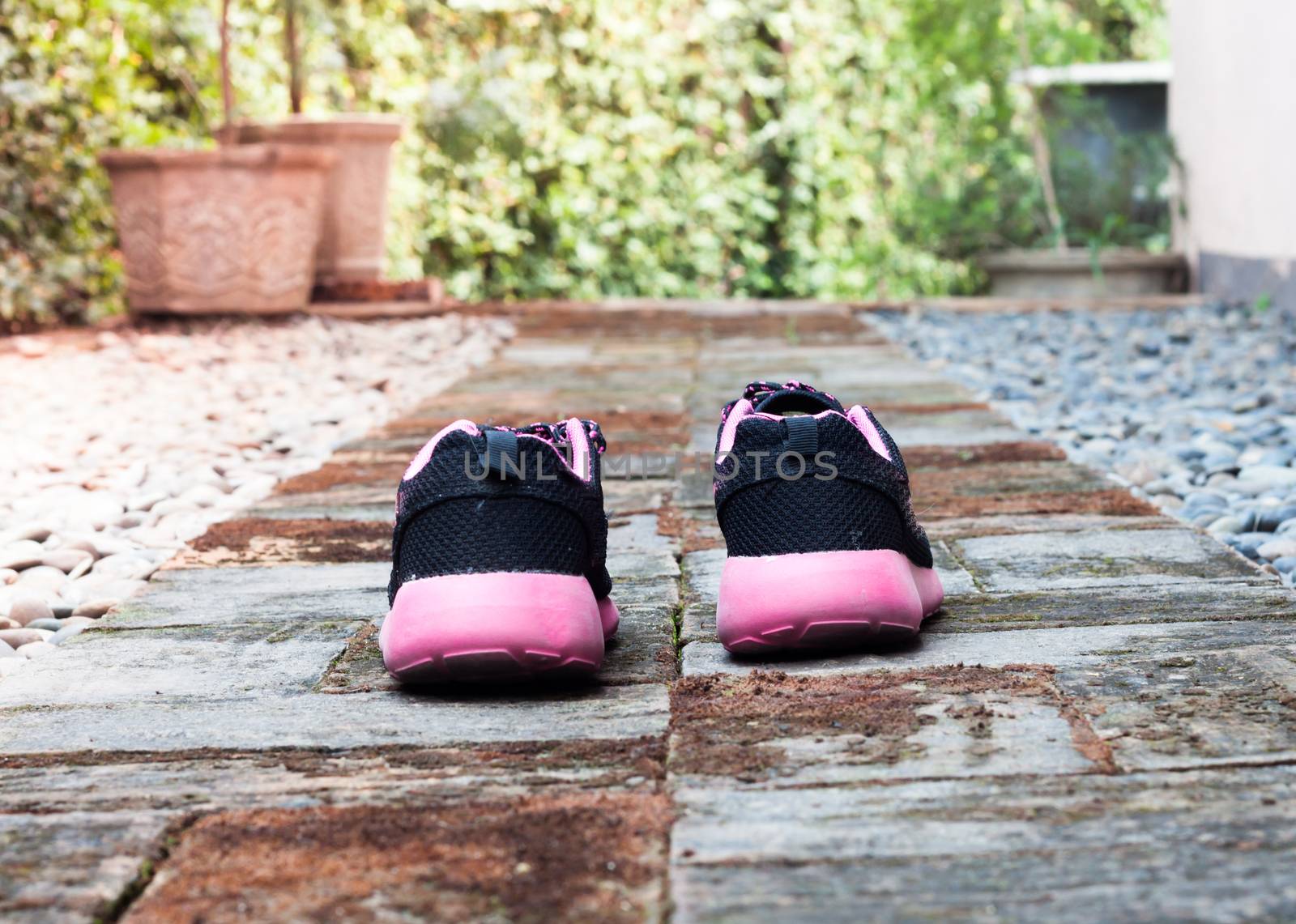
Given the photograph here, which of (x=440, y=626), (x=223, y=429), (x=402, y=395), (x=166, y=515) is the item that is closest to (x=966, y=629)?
(x=440, y=626)

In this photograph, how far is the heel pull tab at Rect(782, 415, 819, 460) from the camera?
56.8 inches

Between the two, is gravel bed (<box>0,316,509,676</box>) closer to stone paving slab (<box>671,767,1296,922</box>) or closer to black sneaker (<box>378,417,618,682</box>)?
black sneaker (<box>378,417,618,682</box>)

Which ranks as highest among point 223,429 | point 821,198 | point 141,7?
point 141,7

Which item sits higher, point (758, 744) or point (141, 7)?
point (141, 7)

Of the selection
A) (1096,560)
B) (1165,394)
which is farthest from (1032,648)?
(1165,394)

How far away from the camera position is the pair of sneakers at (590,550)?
1.30 metres

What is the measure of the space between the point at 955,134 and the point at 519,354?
3.30 meters

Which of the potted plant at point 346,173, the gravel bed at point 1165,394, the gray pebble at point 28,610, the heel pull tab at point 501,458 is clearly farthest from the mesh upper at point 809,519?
the potted plant at point 346,173

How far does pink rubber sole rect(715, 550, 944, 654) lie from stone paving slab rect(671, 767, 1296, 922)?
35 cm

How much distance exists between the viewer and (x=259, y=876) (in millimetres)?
912

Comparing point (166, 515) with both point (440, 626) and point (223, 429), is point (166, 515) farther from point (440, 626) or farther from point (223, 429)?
point (440, 626)

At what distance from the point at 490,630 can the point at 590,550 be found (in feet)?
0.60

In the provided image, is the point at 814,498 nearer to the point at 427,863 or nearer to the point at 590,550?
the point at 590,550

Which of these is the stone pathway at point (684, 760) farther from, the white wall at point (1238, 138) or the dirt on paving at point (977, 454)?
the white wall at point (1238, 138)
